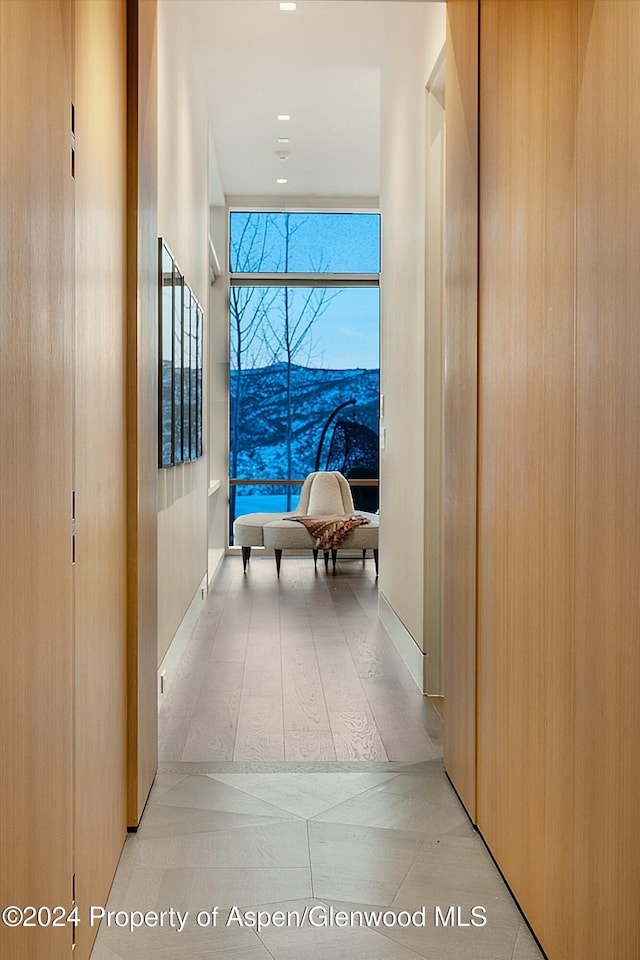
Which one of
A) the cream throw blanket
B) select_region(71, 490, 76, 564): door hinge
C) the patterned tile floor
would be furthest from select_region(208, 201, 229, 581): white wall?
select_region(71, 490, 76, 564): door hinge

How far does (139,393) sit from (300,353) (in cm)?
757

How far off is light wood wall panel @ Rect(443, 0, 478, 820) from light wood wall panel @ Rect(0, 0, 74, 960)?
1335 millimetres

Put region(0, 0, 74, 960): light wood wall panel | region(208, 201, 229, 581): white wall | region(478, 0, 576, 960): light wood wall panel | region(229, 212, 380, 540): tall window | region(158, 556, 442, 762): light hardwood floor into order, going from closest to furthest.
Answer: region(0, 0, 74, 960): light wood wall panel < region(478, 0, 576, 960): light wood wall panel < region(158, 556, 442, 762): light hardwood floor < region(208, 201, 229, 581): white wall < region(229, 212, 380, 540): tall window

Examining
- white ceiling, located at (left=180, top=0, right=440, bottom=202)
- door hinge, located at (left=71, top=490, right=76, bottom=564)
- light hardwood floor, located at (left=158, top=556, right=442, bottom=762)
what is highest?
white ceiling, located at (left=180, top=0, right=440, bottom=202)

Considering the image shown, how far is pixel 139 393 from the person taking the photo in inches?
105

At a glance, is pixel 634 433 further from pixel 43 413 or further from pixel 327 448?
pixel 327 448

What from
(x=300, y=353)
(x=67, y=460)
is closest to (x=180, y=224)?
(x=67, y=460)

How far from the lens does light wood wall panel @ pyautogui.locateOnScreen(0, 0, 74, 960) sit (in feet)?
4.14

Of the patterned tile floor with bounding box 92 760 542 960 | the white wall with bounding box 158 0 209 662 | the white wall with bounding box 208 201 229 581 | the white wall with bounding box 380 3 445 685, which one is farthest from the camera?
the white wall with bounding box 208 201 229 581

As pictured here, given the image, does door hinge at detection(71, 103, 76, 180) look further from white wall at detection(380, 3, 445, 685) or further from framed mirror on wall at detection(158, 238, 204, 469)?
white wall at detection(380, 3, 445, 685)

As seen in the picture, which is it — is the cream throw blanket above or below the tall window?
below

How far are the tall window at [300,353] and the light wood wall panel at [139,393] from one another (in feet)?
23.0

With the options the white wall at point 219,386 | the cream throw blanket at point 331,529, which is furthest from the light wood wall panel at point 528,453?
the white wall at point 219,386

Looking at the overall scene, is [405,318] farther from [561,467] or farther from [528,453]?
[561,467]
